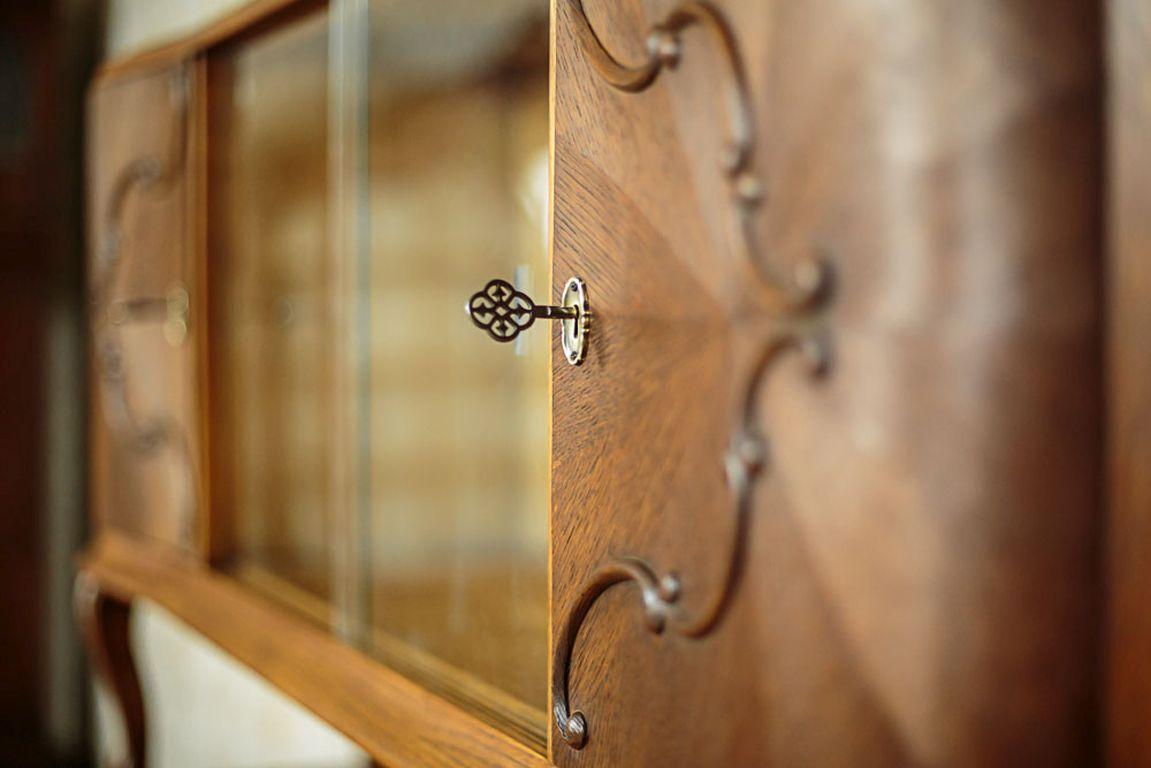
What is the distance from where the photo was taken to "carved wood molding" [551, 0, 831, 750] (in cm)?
48

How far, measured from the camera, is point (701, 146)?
547mm

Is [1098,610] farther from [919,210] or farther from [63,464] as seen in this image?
[63,464]

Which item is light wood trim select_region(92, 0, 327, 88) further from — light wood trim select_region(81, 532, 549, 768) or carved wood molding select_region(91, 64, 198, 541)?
light wood trim select_region(81, 532, 549, 768)

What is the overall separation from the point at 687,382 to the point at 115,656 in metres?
1.26

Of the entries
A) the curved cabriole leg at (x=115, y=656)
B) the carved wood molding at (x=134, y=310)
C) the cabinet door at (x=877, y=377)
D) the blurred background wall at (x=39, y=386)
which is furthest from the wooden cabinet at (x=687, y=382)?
the blurred background wall at (x=39, y=386)

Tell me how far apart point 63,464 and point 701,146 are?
2.29 meters

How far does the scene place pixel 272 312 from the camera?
124 cm

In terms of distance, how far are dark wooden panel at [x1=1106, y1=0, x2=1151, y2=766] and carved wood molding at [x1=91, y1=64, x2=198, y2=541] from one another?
106 centimetres

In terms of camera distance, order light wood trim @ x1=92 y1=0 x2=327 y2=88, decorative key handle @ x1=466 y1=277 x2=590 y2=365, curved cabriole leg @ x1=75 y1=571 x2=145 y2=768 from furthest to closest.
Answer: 1. curved cabriole leg @ x1=75 y1=571 x2=145 y2=768
2. light wood trim @ x1=92 y1=0 x2=327 y2=88
3. decorative key handle @ x1=466 y1=277 x2=590 y2=365

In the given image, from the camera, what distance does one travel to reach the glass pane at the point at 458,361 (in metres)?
0.83

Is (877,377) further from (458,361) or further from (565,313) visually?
(458,361)

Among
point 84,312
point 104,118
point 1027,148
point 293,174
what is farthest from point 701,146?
point 84,312

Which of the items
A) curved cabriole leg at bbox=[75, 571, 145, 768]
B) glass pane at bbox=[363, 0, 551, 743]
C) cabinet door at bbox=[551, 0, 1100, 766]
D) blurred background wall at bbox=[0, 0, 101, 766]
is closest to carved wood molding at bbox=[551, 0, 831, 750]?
cabinet door at bbox=[551, 0, 1100, 766]

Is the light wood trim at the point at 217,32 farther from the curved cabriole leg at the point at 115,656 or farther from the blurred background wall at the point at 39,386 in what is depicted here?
the blurred background wall at the point at 39,386
